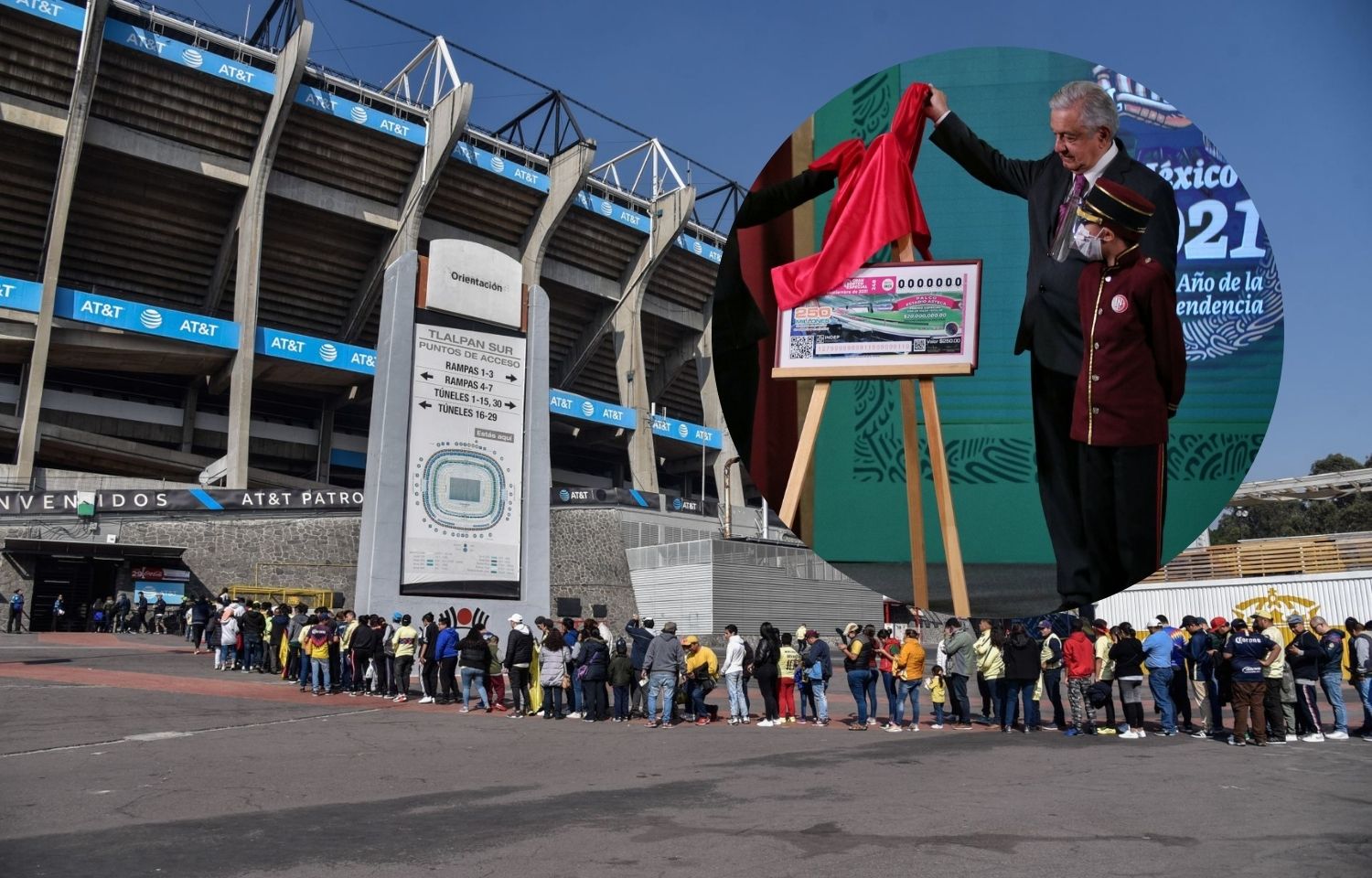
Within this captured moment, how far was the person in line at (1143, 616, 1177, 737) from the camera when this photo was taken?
1347cm

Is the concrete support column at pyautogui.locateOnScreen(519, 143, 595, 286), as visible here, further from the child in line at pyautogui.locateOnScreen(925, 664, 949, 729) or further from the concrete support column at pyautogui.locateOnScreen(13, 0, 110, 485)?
the child in line at pyautogui.locateOnScreen(925, 664, 949, 729)

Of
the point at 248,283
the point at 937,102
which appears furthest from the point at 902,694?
the point at 248,283

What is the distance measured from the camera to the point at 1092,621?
550 inches

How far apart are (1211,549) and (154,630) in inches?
1275

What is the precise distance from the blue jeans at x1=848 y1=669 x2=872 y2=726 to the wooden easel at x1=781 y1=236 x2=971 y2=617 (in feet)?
34.5

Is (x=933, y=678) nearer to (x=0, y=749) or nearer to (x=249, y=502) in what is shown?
(x=0, y=749)

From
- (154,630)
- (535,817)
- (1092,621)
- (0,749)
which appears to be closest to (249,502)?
(154,630)

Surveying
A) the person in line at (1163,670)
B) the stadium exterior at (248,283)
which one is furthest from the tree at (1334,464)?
the person in line at (1163,670)

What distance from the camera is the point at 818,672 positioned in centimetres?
1525

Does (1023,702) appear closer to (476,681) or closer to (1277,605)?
(476,681)

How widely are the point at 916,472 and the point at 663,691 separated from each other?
35.2ft

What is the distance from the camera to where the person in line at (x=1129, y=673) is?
43.4ft

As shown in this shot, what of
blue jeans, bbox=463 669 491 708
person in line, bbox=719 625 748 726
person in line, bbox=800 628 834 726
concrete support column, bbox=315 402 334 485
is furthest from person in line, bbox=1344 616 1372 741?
concrete support column, bbox=315 402 334 485

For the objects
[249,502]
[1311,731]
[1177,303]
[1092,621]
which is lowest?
[1311,731]
